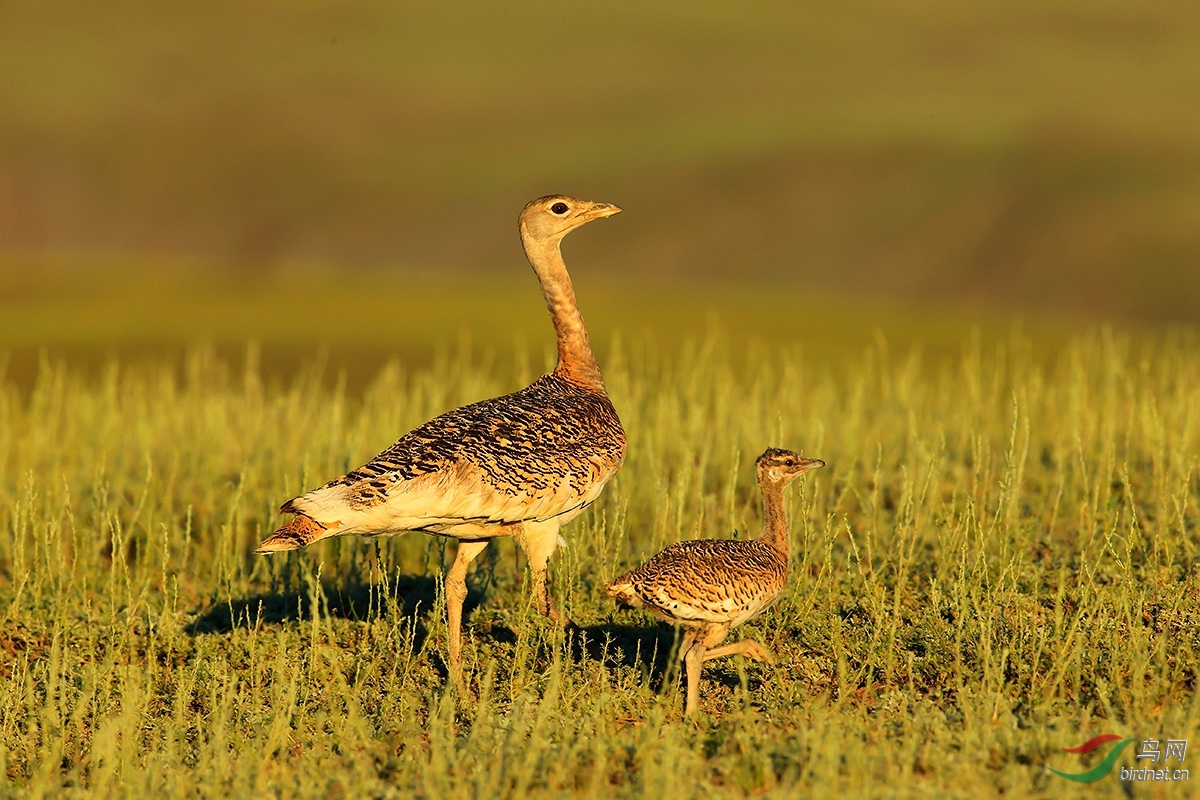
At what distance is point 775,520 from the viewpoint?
6570 mm

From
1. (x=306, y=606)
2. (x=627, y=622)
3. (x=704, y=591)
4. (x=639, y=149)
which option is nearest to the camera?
(x=704, y=591)

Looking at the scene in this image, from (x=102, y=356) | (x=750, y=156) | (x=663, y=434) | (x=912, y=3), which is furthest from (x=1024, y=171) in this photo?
(x=663, y=434)

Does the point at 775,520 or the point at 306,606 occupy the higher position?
the point at 775,520

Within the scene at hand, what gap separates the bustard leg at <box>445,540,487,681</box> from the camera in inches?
261

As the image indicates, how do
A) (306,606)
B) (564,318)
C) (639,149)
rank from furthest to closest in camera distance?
(639,149), (306,606), (564,318)

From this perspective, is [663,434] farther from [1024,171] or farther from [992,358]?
[1024,171]

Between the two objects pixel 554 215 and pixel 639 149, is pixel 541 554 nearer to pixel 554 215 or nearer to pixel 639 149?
pixel 554 215

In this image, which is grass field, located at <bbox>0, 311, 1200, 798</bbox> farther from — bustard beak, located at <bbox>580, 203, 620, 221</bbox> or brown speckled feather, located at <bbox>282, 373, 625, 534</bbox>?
bustard beak, located at <bbox>580, 203, 620, 221</bbox>

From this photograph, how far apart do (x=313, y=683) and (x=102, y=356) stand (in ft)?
48.8

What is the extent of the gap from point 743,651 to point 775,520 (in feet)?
2.69

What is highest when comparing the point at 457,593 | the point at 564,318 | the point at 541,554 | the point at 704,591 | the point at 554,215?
the point at 554,215

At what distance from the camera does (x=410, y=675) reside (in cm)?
672

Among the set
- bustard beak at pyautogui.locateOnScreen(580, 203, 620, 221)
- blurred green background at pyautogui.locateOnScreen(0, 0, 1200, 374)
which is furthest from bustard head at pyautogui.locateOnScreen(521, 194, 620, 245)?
blurred green background at pyautogui.locateOnScreen(0, 0, 1200, 374)

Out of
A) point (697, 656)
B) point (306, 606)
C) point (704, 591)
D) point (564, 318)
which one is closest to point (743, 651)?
point (697, 656)
